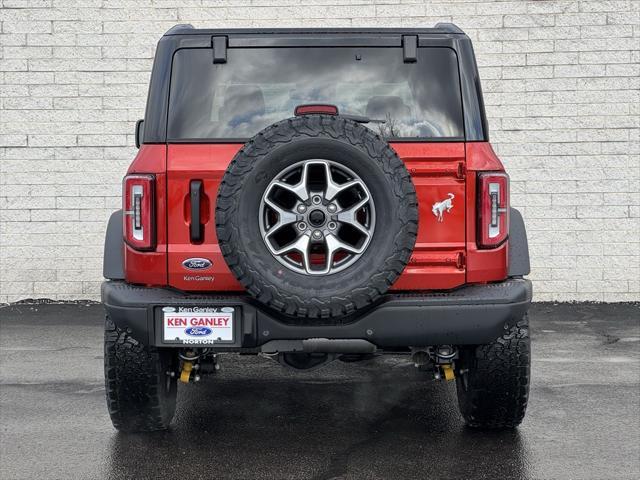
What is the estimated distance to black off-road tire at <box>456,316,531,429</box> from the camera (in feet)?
13.4

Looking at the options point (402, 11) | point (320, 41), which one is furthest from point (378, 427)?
point (402, 11)

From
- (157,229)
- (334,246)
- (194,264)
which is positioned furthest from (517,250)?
(157,229)

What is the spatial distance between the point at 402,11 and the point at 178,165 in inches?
217

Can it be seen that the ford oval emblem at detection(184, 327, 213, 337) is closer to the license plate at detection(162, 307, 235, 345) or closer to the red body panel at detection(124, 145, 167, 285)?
the license plate at detection(162, 307, 235, 345)

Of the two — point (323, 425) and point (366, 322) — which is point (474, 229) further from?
point (323, 425)

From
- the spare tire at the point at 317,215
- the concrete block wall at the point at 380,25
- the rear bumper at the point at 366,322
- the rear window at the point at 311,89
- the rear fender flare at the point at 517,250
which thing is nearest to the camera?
the spare tire at the point at 317,215

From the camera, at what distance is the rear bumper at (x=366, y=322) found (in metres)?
3.67

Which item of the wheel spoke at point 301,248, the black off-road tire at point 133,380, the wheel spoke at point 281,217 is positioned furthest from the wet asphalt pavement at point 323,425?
the wheel spoke at point 281,217

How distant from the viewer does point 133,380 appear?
4.10 m

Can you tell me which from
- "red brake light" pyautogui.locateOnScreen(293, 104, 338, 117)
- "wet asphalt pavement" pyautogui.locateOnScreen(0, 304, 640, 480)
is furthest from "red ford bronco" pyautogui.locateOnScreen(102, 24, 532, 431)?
"wet asphalt pavement" pyautogui.locateOnScreen(0, 304, 640, 480)

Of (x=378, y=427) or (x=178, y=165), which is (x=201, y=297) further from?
(x=378, y=427)

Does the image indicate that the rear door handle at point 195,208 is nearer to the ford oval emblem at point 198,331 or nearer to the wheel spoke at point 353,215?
the ford oval emblem at point 198,331

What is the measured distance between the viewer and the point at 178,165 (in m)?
3.82

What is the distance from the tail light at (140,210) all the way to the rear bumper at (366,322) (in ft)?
0.80
